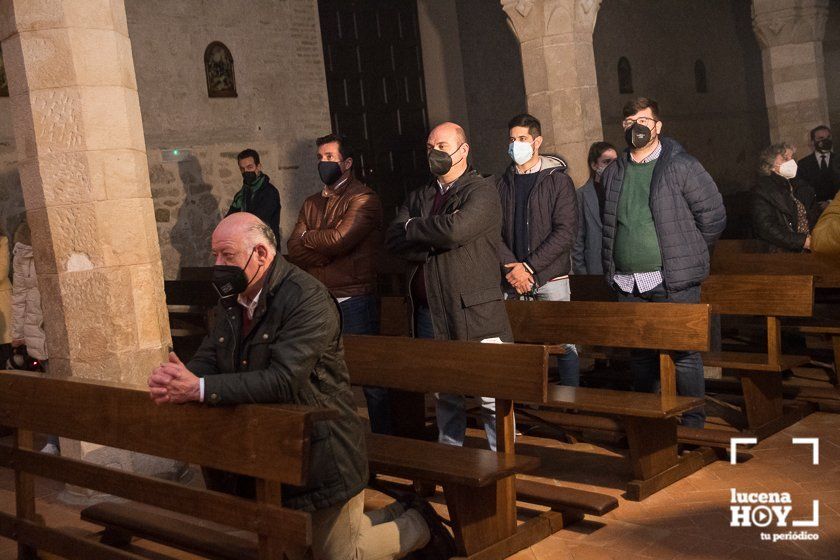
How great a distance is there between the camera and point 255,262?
422 cm

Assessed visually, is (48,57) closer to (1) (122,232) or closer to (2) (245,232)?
(1) (122,232)

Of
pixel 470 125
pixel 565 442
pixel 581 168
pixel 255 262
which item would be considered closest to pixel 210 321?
pixel 581 168

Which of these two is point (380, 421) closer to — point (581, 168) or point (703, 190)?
point (703, 190)

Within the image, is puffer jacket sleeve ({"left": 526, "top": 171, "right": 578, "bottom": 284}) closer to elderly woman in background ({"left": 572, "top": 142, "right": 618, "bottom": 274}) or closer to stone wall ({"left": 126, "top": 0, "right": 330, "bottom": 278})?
elderly woman in background ({"left": 572, "top": 142, "right": 618, "bottom": 274})

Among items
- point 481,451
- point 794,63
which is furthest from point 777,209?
point 794,63

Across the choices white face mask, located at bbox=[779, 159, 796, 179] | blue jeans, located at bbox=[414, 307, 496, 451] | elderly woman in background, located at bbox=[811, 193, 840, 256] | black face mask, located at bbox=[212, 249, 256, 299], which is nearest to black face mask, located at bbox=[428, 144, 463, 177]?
blue jeans, located at bbox=[414, 307, 496, 451]

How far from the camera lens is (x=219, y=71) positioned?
1347 cm

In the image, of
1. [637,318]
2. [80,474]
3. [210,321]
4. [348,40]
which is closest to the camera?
[80,474]

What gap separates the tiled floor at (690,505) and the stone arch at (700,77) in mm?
16814

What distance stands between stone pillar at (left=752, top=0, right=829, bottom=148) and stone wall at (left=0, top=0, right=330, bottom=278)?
5733mm

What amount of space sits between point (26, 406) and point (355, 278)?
6.93 feet

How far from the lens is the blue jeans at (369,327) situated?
21.2ft

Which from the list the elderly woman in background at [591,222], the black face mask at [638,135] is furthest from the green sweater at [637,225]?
the elderly woman in background at [591,222]

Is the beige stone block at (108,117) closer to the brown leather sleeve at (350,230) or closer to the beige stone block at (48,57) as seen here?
the beige stone block at (48,57)
